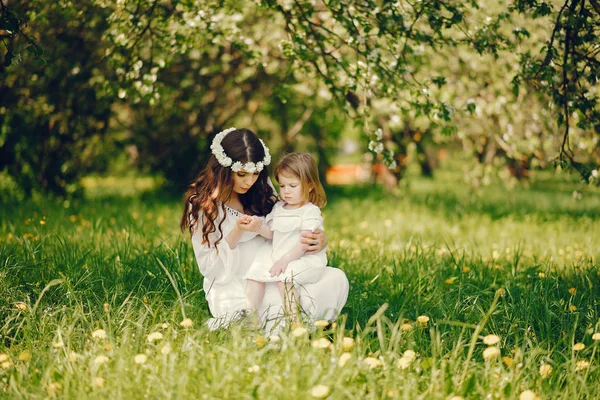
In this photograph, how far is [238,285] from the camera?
3109 millimetres

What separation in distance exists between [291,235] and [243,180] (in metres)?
0.41

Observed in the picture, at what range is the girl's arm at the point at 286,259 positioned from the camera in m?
2.96

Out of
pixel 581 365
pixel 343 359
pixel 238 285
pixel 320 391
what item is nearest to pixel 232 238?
pixel 238 285

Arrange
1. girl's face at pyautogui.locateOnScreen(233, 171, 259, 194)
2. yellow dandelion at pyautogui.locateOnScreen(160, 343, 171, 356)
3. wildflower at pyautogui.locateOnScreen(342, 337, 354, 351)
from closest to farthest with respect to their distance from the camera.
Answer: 1. yellow dandelion at pyautogui.locateOnScreen(160, 343, 171, 356)
2. wildflower at pyautogui.locateOnScreen(342, 337, 354, 351)
3. girl's face at pyautogui.locateOnScreen(233, 171, 259, 194)

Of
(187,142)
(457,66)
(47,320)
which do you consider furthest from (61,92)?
(457,66)

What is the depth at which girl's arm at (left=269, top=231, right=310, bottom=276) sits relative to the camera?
9.70 ft

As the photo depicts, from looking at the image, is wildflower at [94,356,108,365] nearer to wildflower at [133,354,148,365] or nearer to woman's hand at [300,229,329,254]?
wildflower at [133,354,148,365]

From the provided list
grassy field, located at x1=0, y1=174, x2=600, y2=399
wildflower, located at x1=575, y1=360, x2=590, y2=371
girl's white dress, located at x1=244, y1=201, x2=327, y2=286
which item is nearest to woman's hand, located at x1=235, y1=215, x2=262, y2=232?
girl's white dress, located at x1=244, y1=201, x2=327, y2=286

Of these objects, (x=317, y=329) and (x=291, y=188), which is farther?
(x=291, y=188)

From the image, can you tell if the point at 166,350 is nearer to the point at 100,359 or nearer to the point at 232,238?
the point at 100,359

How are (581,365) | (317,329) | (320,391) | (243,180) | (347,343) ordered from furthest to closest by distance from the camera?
(243,180)
(317,329)
(581,365)
(347,343)
(320,391)

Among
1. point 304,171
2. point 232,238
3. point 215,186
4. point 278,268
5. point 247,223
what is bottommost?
point 278,268

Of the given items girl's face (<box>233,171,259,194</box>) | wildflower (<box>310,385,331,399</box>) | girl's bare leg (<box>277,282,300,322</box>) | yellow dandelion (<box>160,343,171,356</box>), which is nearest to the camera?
wildflower (<box>310,385,331,399</box>)

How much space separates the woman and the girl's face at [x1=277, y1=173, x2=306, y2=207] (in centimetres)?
15
